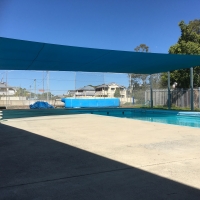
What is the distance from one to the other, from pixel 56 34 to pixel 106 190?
12709mm

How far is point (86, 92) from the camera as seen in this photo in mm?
21094

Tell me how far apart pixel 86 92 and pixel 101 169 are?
18.4 meters

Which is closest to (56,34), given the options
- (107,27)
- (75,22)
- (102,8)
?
(75,22)

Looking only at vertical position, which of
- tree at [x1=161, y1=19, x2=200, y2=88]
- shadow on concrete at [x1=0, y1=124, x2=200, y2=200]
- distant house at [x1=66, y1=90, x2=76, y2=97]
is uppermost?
tree at [x1=161, y1=19, x2=200, y2=88]

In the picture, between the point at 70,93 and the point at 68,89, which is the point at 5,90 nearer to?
the point at 68,89

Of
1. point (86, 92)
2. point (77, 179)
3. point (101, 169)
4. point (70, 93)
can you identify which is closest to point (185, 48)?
point (86, 92)

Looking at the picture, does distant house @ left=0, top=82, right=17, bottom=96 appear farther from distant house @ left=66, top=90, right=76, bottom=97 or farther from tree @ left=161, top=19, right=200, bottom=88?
tree @ left=161, top=19, right=200, bottom=88

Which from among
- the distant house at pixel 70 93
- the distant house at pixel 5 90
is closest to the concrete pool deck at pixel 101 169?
the distant house at pixel 5 90

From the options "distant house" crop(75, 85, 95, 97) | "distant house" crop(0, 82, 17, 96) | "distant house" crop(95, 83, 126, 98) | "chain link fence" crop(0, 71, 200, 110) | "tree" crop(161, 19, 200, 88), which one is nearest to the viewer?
"tree" crop(161, 19, 200, 88)

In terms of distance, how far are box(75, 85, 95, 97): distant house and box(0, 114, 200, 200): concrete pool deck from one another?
1595cm

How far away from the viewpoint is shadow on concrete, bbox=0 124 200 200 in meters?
2.08

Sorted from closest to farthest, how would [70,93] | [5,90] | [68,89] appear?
[5,90]
[68,89]
[70,93]

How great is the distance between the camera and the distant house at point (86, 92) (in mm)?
20438

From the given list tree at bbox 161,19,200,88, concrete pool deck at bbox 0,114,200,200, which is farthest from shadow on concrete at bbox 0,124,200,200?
tree at bbox 161,19,200,88
